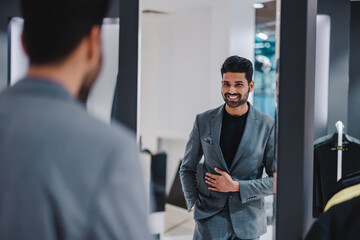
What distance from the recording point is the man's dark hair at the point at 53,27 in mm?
600

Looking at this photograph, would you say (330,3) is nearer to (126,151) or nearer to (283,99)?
(283,99)

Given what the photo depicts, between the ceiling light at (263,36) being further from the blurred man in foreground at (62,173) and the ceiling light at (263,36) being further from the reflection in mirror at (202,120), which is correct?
the blurred man in foreground at (62,173)

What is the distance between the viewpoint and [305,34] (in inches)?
47.4

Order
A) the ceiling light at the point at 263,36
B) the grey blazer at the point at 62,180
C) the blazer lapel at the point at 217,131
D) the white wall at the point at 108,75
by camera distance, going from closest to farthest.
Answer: the grey blazer at the point at 62,180 < the ceiling light at the point at 263,36 < the white wall at the point at 108,75 < the blazer lapel at the point at 217,131

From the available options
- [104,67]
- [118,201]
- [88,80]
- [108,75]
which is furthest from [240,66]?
[118,201]

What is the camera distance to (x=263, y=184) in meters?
1.64

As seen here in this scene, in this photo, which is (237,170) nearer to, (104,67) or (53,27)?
(104,67)

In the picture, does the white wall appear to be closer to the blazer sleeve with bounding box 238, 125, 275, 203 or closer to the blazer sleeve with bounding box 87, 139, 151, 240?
the blazer sleeve with bounding box 238, 125, 275, 203

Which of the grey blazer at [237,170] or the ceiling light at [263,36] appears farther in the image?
the grey blazer at [237,170]

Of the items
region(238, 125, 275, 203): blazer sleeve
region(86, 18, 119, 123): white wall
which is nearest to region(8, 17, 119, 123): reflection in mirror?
region(86, 18, 119, 123): white wall

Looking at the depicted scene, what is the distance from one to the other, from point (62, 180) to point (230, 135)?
134 cm

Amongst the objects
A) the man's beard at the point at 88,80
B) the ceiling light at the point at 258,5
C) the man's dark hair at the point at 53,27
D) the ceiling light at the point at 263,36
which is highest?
the ceiling light at the point at 258,5

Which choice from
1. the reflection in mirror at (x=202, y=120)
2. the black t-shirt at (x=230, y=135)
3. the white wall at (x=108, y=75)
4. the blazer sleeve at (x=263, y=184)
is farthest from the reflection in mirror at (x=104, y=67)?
the blazer sleeve at (x=263, y=184)

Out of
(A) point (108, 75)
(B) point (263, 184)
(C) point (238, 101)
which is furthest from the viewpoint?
(A) point (108, 75)
